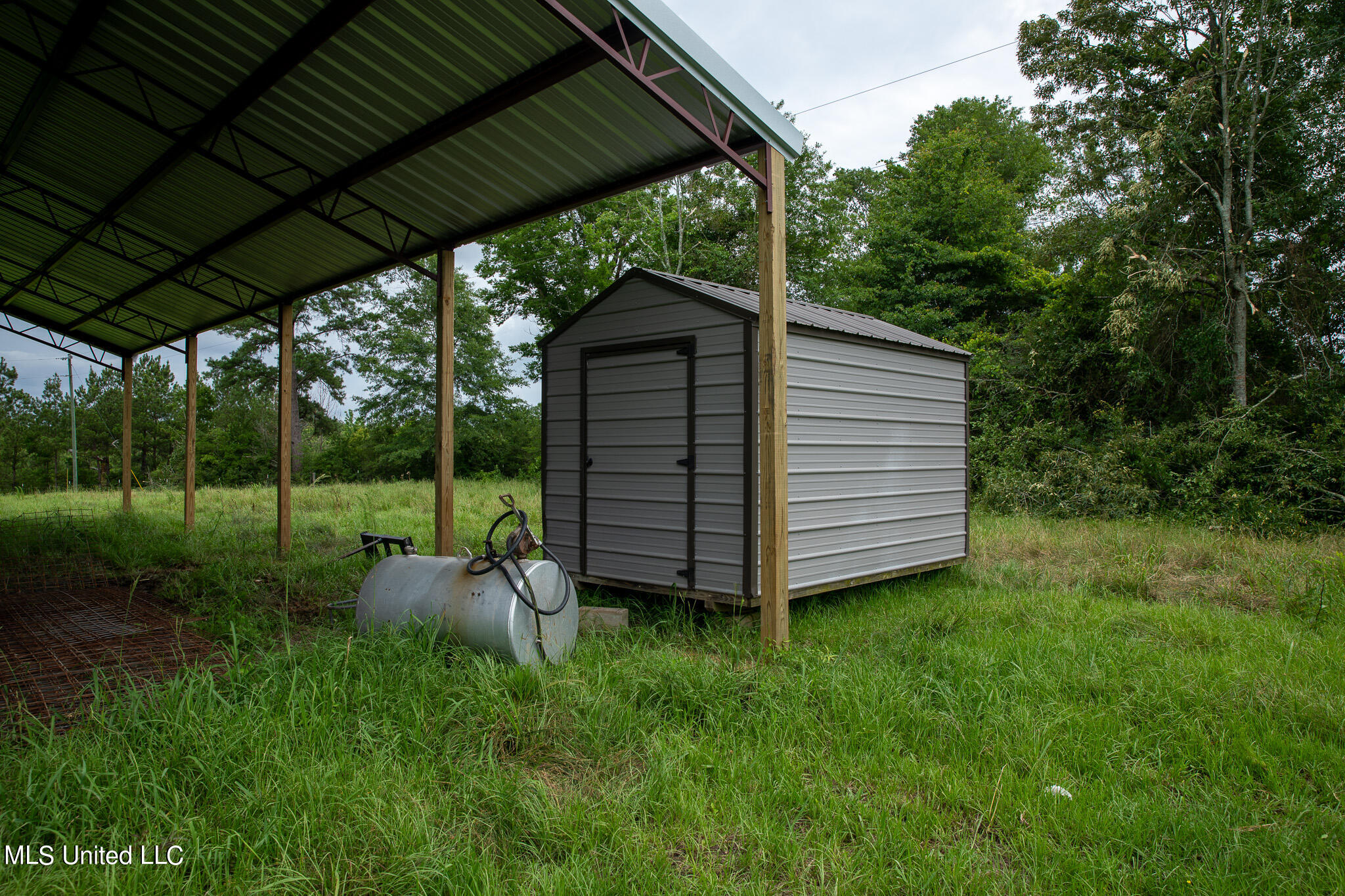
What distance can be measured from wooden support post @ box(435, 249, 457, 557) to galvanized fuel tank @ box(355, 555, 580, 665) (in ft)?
6.96

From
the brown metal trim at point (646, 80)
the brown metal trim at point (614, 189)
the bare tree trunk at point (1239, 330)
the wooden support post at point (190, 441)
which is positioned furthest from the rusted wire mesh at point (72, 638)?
the bare tree trunk at point (1239, 330)

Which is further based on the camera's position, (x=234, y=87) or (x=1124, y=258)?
(x=1124, y=258)

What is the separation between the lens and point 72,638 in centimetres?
506

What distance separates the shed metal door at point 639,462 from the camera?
5.63m

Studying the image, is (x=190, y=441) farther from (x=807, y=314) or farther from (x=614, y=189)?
(x=807, y=314)

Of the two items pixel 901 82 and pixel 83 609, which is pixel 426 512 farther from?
pixel 901 82

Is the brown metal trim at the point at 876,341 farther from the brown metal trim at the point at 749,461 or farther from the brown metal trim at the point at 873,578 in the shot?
the brown metal trim at the point at 873,578

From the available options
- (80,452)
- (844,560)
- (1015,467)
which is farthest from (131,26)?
(80,452)

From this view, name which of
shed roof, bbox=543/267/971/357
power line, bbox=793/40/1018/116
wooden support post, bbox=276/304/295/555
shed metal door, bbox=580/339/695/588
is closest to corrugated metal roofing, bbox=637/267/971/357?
shed roof, bbox=543/267/971/357

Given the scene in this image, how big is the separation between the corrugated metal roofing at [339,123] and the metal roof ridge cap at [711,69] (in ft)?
0.04

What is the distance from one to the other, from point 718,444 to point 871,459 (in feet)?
5.56

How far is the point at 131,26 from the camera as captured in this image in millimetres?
5191

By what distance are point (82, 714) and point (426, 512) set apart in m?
9.22

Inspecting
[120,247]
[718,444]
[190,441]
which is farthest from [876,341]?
[190,441]
